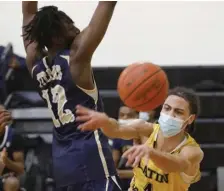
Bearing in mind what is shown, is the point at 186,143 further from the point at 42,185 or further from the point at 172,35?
the point at 172,35

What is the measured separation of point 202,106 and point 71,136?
341 cm

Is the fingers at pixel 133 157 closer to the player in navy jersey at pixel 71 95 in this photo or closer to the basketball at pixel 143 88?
the player in navy jersey at pixel 71 95

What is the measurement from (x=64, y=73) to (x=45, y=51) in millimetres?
255

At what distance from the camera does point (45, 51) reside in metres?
3.02

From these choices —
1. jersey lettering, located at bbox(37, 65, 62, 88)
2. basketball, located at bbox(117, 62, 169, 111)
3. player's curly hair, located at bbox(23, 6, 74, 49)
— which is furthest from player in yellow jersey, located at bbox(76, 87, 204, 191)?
player's curly hair, located at bbox(23, 6, 74, 49)

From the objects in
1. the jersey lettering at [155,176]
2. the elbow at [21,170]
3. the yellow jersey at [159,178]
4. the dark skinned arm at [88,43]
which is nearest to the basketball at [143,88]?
the yellow jersey at [159,178]

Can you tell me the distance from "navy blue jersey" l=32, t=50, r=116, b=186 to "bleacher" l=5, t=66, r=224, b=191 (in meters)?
2.96

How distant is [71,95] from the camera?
2830mm

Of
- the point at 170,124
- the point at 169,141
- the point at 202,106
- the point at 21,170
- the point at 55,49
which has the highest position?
the point at 55,49

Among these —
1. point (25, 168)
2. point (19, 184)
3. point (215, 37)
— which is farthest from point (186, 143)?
point (215, 37)

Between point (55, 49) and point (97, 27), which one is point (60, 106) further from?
point (97, 27)

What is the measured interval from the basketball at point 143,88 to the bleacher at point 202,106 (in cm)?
261

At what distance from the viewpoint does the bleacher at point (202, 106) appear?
594cm

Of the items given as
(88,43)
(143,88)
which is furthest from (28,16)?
(143,88)
